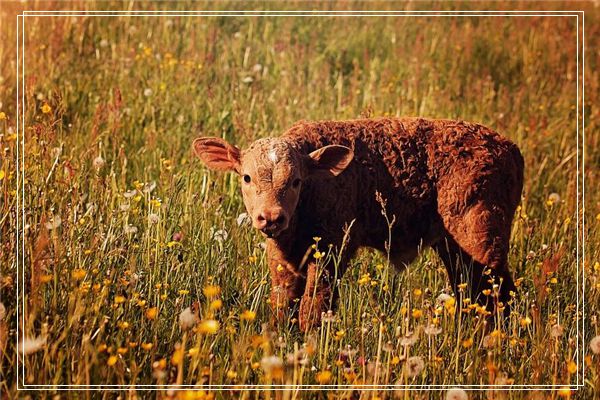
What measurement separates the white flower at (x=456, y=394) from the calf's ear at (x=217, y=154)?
1802mm

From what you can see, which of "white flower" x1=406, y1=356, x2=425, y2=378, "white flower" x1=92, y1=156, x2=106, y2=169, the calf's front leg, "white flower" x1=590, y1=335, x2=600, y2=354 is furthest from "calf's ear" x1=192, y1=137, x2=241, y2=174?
"white flower" x1=590, y1=335, x2=600, y2=354

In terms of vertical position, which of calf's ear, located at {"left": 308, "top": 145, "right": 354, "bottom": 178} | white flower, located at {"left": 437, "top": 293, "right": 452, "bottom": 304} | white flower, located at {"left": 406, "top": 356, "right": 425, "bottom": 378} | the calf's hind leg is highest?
calf's ear, located at {"left": 308, "top": 145, "right": 354, "bottom": 178}

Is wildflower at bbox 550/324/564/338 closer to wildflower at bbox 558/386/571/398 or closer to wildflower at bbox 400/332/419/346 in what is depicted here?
wildflower at bbox 558/386/571/398

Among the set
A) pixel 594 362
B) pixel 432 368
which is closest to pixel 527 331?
pixel 594 362

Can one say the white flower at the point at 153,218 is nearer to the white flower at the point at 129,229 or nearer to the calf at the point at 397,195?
the white flower at the point at 129,229

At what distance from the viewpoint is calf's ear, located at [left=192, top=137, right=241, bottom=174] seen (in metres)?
5.44

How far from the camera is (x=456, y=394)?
4406 mm

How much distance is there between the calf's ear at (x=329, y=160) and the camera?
17.9 feet

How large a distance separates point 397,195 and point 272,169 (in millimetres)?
1008

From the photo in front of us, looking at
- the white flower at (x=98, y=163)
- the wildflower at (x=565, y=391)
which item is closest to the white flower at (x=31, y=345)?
the white flower at (x=98, y=163)

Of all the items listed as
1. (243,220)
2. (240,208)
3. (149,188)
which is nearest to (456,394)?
(243,220)

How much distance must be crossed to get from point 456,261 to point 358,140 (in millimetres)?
958

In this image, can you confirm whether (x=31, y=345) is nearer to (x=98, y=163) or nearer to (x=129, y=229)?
(x=129, y=229)

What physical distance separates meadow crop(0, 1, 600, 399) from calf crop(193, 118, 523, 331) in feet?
0.51
